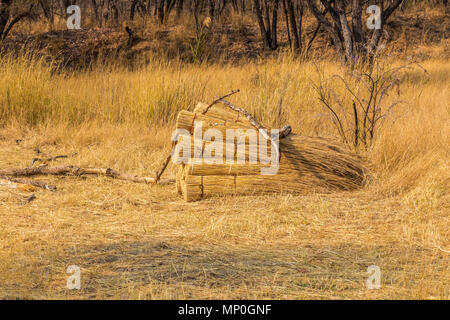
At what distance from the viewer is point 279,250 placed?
10.5 ft

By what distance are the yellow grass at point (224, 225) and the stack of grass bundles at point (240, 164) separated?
11 centimetres

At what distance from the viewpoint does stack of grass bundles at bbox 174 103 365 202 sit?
163 inches

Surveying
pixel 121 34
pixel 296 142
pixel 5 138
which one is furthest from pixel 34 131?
pixel 121 34

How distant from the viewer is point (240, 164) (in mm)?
4145

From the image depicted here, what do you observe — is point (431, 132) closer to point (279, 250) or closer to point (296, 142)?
point (296, 142)

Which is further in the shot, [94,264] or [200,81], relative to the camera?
[200,81]

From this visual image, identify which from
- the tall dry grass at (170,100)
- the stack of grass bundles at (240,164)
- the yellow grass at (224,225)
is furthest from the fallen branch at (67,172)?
the tall dry grass at (170,100)

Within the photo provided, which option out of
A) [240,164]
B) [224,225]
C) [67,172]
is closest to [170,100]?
[67,172]

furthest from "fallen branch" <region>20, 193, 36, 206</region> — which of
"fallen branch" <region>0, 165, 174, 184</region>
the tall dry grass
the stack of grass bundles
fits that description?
the tall dry grass

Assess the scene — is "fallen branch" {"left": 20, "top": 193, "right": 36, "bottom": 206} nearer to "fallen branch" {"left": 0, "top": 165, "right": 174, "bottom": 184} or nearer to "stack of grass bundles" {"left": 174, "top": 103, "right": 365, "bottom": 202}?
"fallen branch" {"left": 0, "top": 165, "right": 174, "bottom": 184}

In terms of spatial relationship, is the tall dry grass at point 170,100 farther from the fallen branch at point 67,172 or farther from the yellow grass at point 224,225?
the fallen branch at point 67,172

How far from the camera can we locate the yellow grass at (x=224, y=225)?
2730 millimetres

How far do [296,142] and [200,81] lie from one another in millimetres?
3255

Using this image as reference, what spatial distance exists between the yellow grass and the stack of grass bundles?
0.11 metres
